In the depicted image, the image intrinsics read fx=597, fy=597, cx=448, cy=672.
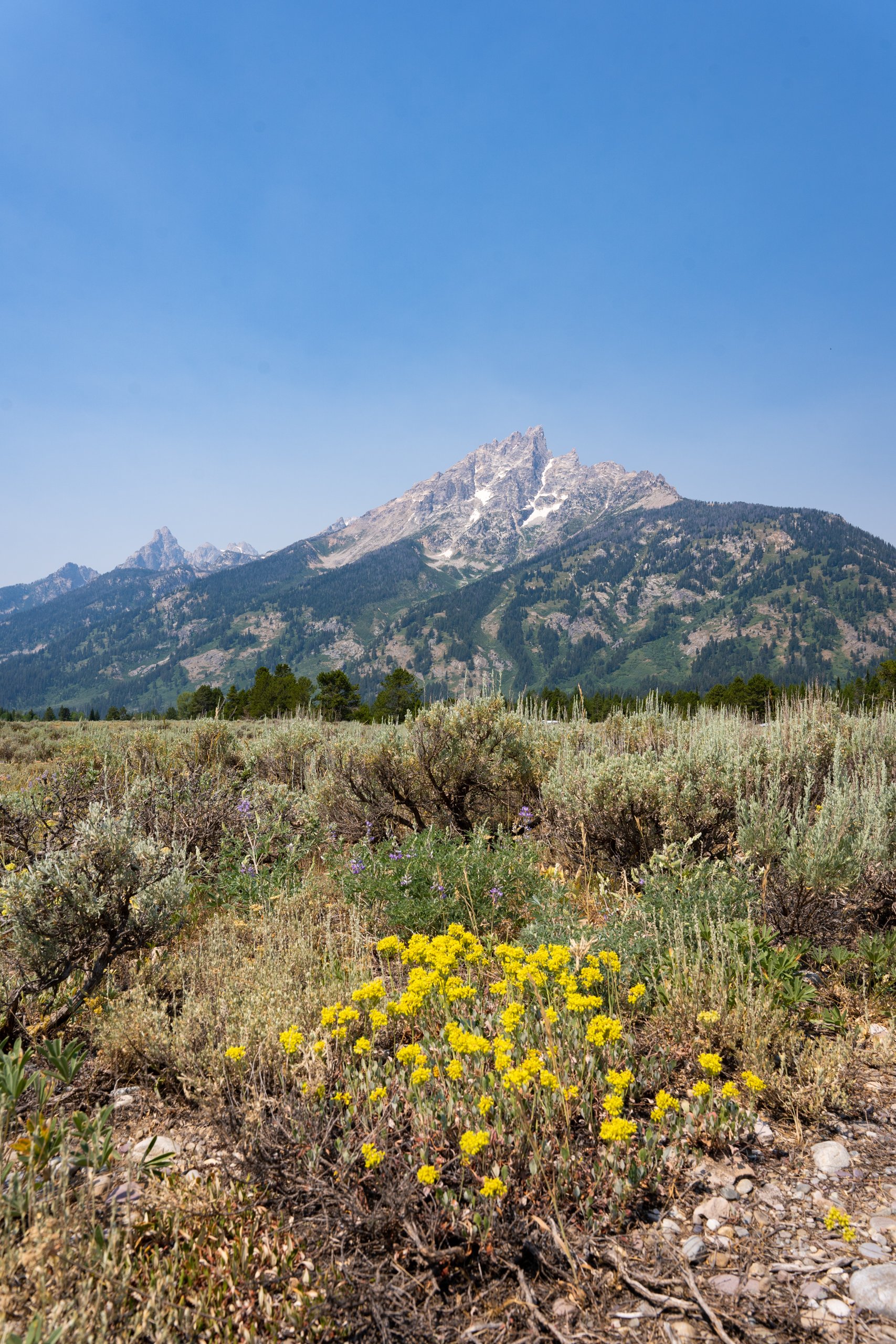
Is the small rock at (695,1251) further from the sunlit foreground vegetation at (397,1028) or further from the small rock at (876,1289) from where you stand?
the small rock at (876,1289)

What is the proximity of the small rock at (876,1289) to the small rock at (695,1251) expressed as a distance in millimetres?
503

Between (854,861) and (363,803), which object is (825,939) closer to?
(854,861)

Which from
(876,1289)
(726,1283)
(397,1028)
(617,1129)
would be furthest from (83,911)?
(876,1289)

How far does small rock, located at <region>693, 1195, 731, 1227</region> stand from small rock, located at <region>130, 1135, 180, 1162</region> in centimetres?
243

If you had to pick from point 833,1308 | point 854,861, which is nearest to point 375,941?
point 833,1308

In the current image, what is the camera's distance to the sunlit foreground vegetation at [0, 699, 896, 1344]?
2.43 metres

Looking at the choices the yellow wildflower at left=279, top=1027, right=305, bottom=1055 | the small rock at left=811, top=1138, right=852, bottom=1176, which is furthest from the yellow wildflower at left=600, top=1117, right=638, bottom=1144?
the yellow wildflower at left=279, top=1027, right=305, bottom=1055

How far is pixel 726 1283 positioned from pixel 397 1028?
2086 millimetres

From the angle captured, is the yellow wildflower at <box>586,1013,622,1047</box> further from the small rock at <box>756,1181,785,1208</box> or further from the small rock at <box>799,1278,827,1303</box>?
the small rock at <box>799,1278,827,1303</box>

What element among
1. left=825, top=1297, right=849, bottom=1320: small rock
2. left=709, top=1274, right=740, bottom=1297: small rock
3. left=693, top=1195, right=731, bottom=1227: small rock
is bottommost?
left=693, top=1195, right=731, bottom=1227: small rock

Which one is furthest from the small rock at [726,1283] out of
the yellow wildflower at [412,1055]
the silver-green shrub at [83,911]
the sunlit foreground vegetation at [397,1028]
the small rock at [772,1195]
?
the silver-green shrub at [83,911]

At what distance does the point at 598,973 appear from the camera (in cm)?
330

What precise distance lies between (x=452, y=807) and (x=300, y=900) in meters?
3.17

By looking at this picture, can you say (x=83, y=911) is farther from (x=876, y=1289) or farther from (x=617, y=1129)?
(x=876, y=1289)
